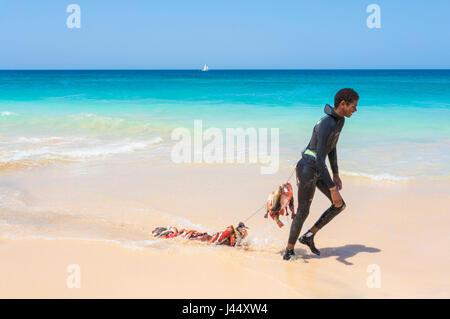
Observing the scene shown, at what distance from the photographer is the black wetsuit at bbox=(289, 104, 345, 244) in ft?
11.6

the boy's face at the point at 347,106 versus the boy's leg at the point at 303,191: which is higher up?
the boy's face at the point at 347,106

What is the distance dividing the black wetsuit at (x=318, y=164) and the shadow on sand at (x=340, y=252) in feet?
1.13

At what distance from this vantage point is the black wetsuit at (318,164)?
3.55m

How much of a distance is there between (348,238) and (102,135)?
30.2ft

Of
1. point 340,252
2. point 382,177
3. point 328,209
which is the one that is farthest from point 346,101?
point 382,177

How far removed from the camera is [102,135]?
40.4ft

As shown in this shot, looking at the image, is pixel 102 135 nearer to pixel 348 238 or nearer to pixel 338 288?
pixel 348 238

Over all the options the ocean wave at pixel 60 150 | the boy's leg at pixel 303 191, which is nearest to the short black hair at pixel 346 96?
the boy's leg at pixel 303 191

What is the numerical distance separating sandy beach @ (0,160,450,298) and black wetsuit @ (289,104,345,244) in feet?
1.61

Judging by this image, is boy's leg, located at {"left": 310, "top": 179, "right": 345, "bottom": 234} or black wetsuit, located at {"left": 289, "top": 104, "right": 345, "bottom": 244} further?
boy's leg, located at {"left": 310, "top": 179, "right": 345, "bottom": 234}

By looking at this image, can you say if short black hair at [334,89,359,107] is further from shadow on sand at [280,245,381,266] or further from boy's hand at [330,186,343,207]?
shadow on sand at [280,245,381,266]

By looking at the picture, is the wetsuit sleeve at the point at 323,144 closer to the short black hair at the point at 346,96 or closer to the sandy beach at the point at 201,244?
the short black hair at the point at 346,96

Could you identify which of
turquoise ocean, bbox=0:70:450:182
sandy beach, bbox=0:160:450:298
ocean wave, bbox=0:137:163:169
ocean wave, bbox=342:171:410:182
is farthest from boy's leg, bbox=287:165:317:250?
ocean wave, bbox=0:137:163:169
